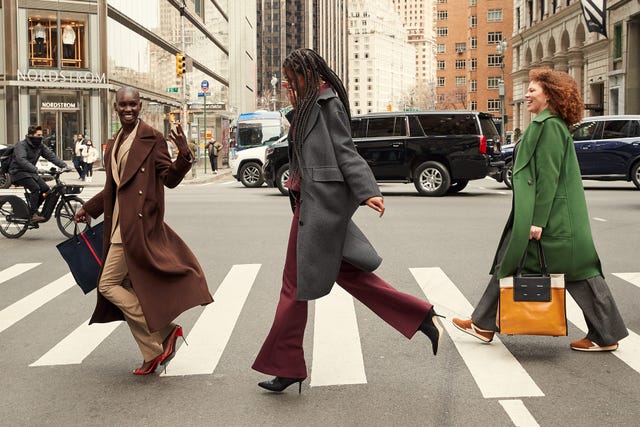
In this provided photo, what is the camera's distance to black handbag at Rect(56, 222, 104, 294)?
5648 mm

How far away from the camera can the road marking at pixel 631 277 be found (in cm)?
869

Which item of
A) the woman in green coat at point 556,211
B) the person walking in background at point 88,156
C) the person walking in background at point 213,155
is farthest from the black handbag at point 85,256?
the person walking in background at point 213,155

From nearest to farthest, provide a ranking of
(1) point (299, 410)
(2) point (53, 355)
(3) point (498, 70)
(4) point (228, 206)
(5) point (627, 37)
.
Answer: (1) point (299, 410), (2) point (53, 355), (4) point (228, 206), (5) point (627, 37), (3) point (498, 70)

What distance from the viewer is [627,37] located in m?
42.2

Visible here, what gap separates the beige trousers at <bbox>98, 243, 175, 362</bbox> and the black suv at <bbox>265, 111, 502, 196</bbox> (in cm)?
1553

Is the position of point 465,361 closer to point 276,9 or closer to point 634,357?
point 634,357

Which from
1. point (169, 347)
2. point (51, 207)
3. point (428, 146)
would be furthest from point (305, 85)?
point (428, 146)

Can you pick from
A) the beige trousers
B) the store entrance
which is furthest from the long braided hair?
the store entrance

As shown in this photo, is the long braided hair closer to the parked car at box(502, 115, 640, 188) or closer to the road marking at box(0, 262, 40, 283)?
the road marking at box(0, 262, 40, 283)

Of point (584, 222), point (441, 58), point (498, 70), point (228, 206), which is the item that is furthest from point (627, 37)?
point (441, 58)

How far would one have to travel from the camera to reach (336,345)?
239 inches

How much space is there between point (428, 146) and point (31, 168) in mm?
10255

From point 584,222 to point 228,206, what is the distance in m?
13.6

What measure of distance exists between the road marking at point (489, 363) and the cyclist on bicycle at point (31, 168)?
8.09 meters
